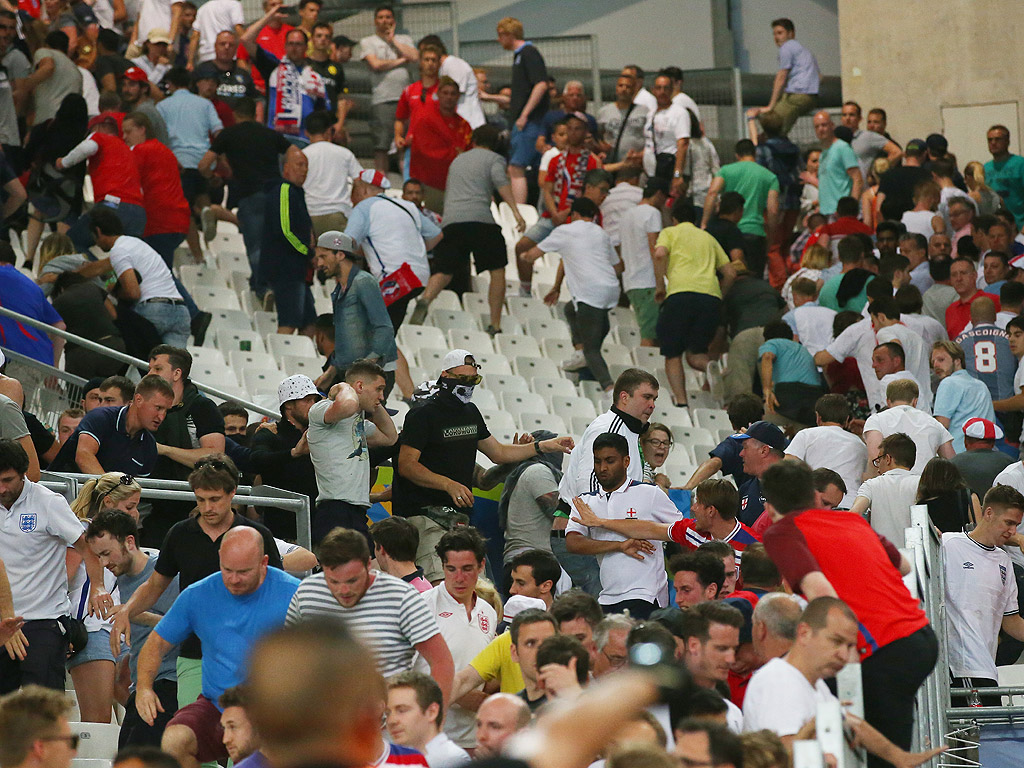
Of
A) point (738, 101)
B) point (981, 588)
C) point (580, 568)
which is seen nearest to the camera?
point (981, 588)

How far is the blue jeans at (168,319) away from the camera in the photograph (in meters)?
10.7

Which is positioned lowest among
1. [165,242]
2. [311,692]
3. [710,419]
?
[710,419]

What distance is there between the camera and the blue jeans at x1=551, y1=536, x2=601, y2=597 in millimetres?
8188

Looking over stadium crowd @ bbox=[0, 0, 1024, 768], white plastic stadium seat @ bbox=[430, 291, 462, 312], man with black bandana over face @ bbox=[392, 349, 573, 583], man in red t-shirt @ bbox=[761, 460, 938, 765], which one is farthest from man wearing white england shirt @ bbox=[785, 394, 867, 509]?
white plastic stadium seat @ bbox=[430, 291, 462, 312]

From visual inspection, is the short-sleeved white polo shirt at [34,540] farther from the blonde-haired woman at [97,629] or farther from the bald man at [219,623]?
the bald man at [219,623]

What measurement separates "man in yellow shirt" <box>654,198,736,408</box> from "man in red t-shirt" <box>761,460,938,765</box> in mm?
7297

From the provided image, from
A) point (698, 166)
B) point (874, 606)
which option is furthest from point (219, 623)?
point (698, 166)

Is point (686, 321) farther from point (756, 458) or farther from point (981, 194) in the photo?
point (756, 458)

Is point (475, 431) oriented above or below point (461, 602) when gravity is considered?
above

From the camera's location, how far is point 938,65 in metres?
18.8

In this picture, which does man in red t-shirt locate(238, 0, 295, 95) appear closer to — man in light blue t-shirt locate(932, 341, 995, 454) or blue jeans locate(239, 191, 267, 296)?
blue jeans locate(239, 191, 267, 296)

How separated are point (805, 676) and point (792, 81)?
46.0 feet

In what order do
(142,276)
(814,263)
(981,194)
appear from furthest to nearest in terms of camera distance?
(981,194) → (814,263) → (142,276)

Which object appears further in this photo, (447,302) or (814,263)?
(447,302)
